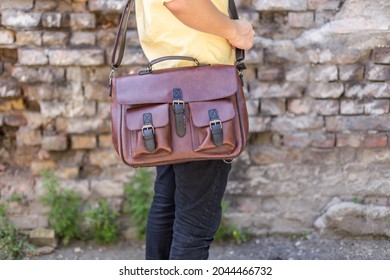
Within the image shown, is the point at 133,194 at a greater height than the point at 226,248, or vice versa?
the point at 133,194

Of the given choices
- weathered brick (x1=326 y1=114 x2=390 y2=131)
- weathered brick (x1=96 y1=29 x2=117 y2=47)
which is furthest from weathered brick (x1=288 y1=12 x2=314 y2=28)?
weathered brick (x1=96 y1=29 x2=117 y2=47)

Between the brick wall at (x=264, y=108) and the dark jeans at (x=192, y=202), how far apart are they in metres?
0.76

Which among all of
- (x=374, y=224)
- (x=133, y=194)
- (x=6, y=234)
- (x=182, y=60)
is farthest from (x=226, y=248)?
(x=182, y=60)

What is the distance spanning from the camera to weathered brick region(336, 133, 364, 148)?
2.87 metres

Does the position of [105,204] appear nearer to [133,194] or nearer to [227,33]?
[133,194]

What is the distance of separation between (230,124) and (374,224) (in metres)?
1.36

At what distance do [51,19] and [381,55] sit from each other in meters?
1.63

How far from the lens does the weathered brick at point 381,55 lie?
2.78 m

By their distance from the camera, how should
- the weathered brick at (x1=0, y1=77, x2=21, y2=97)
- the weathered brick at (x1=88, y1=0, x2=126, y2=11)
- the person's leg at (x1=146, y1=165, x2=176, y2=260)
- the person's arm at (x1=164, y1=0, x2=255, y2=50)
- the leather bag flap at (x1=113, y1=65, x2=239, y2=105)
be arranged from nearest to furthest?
the person's arm at (x1=164, y1=0, x2=255, y2=50) → the leather bag flap at (x1=113, y1=65, x2=239, y2=105) → the person's leg at (x1=146, y1=165, x2=176, y2=260) → the weathered brick at (x1=88, y1=0, x2=126, y2=11) → the weathered brick at (x1=0, y1=77, x2=21, y2=97)

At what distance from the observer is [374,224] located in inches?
114

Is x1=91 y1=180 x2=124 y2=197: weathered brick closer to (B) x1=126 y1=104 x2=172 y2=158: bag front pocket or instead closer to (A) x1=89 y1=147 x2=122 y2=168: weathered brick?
(A) x1=89 y1=147 x2=122 y2=168: weathered brick

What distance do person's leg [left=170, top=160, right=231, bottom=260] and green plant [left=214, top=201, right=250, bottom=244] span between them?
33.0 inches

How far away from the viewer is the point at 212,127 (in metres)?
1.87
